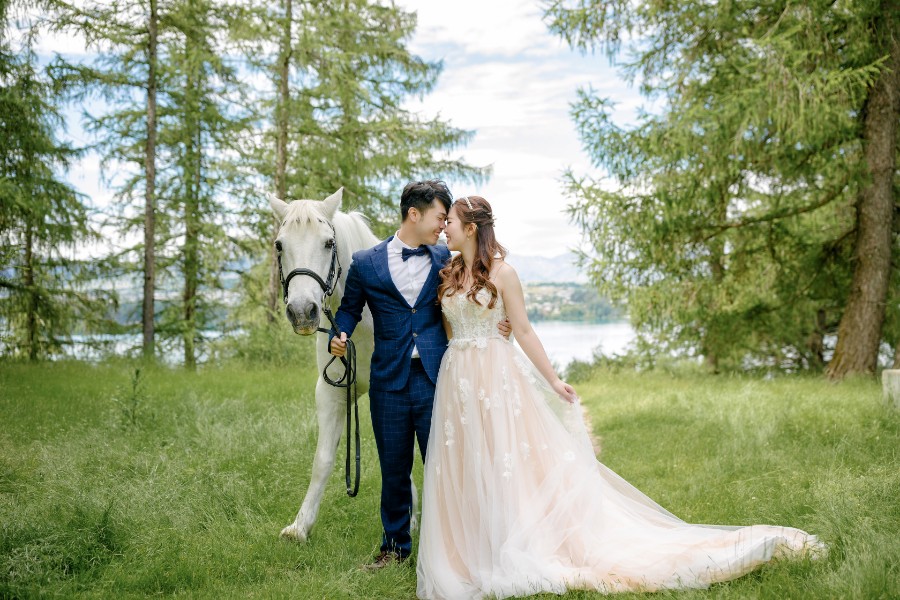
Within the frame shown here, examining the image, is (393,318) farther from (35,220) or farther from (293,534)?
(35,220)

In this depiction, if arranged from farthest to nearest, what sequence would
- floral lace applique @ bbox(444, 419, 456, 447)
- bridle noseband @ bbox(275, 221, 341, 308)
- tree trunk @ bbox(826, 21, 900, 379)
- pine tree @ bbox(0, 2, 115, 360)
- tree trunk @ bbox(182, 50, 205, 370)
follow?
tree trunk @ bbox(182, 50, 205, 370) < pine tree @ bbox(0, 2, 115, 360) < tree trunk @ bbox(826, 21, 900, 379) < floral lace applique @ bbox(444, 419, 456, 447) < bridle noseband @ bbox(275, 221, 341, 308)

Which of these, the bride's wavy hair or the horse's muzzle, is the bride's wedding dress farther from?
the horse's muzzle

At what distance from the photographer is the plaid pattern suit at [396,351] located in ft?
12.6

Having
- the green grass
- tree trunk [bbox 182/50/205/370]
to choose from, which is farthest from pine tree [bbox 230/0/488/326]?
the green grass

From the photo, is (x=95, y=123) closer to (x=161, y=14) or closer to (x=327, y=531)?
(x=161, y=14)

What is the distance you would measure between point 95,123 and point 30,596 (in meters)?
13.4

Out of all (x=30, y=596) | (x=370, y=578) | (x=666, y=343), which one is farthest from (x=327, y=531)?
(x=666, y=343)

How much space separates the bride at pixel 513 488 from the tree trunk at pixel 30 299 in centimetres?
972

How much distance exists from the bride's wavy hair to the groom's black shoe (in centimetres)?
154

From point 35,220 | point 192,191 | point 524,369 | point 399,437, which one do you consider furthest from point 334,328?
point 192,191

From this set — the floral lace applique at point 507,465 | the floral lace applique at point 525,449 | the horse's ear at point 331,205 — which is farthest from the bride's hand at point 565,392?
the horse's ear at point 331,205

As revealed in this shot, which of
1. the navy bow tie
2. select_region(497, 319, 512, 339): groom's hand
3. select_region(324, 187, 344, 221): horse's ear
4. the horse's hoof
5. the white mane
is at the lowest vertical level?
the horse's hoof

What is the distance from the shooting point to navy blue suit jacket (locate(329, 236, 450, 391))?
12.6 ft

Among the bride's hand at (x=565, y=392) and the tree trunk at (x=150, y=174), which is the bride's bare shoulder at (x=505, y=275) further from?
the tree trunk at (x=150, y=174)
